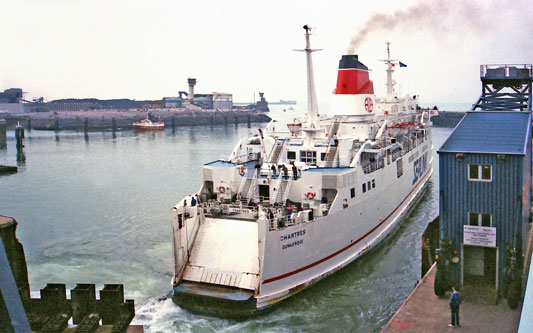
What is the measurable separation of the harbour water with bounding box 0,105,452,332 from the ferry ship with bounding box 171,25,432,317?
0.60 m

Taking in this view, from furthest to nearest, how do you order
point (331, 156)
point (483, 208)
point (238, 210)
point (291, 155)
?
1. point (291, 155)
2. point (331, 156)
3. point (238, 210)
4. point (483, 208)

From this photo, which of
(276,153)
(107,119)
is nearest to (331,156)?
(276,153)

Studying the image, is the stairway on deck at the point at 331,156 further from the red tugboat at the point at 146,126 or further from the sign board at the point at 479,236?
the red tugboat at the point at 146,126

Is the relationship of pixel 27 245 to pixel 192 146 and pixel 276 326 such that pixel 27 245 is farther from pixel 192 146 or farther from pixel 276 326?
pixel 192 146

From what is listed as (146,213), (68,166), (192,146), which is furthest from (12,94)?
(146,213)

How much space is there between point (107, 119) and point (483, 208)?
107088 millimetres

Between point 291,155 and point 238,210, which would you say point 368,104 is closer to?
point 291,155

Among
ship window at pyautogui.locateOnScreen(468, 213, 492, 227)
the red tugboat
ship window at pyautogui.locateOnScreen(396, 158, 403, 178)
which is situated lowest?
ship window at pyautogui.locateOnScreen(468, 213, 492, 227)

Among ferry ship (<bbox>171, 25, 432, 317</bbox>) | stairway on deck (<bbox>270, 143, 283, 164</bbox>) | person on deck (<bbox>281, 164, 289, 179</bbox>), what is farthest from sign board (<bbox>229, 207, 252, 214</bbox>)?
stairway on deck (<bbox>270, 143, 283, 164</bbox>)

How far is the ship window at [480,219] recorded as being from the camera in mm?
12867

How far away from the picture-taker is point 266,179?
19.1 metres

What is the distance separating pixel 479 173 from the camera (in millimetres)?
12867

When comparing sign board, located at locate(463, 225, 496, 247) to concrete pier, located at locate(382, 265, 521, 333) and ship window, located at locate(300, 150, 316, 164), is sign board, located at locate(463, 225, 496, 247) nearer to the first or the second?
concrete pier, located at locate(382, 265, 521, 333)

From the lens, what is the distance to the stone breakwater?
104 m
